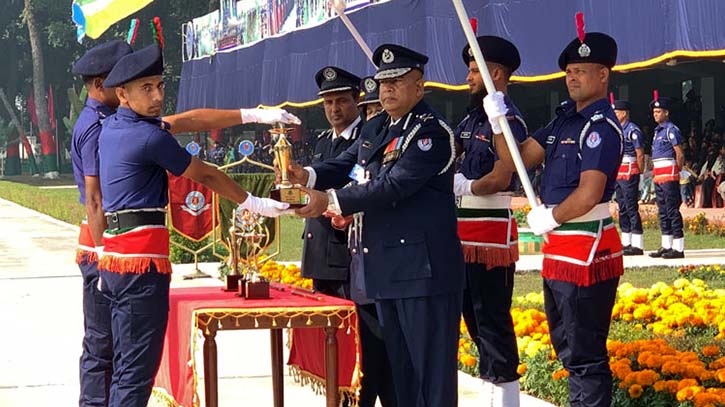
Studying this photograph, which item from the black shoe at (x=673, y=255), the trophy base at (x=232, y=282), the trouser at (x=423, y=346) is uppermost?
the trophy base at (x=232, y=282)

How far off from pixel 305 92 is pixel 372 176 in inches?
1156

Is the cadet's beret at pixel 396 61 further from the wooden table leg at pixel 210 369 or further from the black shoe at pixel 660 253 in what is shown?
the black shoe at pixel 660 253

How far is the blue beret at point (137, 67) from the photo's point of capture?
6.09 meters

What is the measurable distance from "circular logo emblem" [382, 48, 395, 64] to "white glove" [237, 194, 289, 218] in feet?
2.67

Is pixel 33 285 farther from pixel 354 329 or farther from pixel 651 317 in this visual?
pixel 354 329

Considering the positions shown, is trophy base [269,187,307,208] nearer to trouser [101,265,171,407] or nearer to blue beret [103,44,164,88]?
trouser [101,265,171,407]

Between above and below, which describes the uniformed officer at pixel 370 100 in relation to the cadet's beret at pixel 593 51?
below

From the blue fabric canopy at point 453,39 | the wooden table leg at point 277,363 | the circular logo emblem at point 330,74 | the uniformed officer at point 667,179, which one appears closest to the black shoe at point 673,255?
the uniformed officer at point 667,179

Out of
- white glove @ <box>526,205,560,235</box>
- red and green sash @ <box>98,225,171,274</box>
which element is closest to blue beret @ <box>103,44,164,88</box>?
red and green sash @ <box>98,225,171,274</box>

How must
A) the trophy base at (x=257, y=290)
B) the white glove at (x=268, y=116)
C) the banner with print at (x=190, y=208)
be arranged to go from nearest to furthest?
the trophy base at (x=257, y=290) < the white glove at (x=268, y=116) < the banner with print at (x=190, y=208)

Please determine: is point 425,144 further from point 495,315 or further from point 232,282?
point 232,282

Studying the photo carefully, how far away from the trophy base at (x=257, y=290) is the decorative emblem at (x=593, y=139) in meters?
1.77

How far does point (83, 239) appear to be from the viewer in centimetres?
709

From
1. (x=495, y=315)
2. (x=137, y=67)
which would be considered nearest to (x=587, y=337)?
(x=495, y=315)
